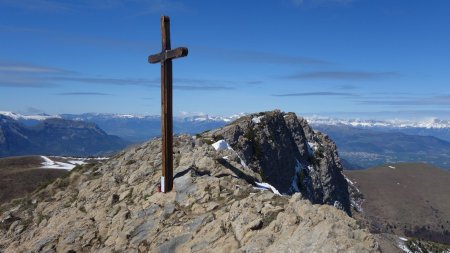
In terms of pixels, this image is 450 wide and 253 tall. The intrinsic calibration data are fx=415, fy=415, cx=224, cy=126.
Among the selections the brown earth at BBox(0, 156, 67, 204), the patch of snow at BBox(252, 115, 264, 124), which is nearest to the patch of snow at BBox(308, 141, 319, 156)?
the patch of snow at BBox(252, 115, 264, 124)

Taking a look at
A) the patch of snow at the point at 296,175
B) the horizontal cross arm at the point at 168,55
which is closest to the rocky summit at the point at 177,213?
the horizontal cross arm at the point at 168,55

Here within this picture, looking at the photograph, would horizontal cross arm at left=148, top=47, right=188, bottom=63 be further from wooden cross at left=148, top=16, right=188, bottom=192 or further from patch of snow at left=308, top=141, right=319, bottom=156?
patch of snow at left=308, top=141, right=319, bottom=156

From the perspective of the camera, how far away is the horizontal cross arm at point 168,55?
22.1 metres

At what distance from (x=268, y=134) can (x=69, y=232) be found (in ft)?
156

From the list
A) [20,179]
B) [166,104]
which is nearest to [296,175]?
[166,104]

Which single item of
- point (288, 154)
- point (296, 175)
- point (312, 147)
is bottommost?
point (296, 175)

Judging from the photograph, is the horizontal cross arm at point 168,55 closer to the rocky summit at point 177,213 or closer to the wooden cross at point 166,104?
the wooden cross at point 166,104

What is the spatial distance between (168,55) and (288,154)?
54709 mm

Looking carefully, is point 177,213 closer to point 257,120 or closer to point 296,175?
point 257,120

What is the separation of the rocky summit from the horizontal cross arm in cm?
681

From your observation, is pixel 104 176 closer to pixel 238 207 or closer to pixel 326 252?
pixel 238 207

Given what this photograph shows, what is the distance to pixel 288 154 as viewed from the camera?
75.2m

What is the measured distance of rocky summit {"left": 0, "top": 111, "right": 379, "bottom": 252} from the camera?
15.8 meters

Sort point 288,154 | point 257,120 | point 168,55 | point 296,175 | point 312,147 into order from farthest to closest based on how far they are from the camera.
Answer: point 312,147 < point 296,175 < point 288,154 < point 257,120 < point 168,55
